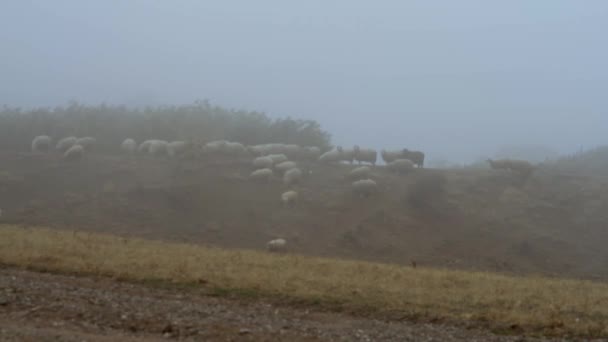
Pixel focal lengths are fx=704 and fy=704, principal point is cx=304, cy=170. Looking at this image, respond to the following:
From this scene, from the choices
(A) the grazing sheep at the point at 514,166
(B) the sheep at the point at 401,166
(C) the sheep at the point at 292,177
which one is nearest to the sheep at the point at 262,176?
(C) the sheep at the point at 292,177

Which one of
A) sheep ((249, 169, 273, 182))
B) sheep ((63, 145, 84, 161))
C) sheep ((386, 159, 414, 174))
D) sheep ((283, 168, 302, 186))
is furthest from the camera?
sheep ((63, 145, 84, 161))

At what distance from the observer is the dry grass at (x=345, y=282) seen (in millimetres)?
11797

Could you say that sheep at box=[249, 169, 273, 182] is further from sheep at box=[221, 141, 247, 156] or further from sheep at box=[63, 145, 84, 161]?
sheep at box=[63, 145, 84, 161]

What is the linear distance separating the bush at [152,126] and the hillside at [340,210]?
7.80 meters

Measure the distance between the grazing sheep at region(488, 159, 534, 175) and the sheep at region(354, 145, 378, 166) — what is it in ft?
18.8

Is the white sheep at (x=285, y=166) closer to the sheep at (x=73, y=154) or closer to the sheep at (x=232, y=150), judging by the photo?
the sheep at (x=232, y=150)

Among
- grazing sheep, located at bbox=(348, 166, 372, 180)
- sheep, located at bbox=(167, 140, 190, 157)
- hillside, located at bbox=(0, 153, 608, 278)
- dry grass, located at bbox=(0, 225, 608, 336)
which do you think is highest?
sheep, located at bbox=(167, 140, 190, 157)

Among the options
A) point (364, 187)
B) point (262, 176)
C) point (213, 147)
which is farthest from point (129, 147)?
point (364, 187)

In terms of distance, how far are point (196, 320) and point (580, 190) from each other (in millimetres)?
23996

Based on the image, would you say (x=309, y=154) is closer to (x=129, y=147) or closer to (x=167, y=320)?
(x=129, y=147)

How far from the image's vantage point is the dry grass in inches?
464

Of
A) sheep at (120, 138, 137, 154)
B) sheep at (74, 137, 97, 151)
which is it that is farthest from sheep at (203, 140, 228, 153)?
sheep at (74, 137, 97, 151)

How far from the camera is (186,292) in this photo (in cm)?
1290

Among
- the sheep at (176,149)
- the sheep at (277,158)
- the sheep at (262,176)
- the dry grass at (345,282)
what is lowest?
the dry grass at (345,282)
